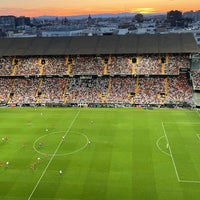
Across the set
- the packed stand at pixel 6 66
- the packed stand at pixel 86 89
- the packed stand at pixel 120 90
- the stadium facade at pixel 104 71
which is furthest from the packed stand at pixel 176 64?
the packed stand at pixel 6 66

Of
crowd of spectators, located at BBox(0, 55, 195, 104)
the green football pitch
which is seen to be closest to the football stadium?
the green football pitch

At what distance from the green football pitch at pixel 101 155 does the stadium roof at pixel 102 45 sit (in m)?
17.4

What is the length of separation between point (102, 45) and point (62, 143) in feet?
120

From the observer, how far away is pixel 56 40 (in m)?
82.2

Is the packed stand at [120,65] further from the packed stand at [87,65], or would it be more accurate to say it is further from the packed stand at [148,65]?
the packed stand at [87,65]

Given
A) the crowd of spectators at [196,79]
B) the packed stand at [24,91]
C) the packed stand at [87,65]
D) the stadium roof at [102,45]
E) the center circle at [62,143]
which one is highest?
the stadium roof at [102,45]

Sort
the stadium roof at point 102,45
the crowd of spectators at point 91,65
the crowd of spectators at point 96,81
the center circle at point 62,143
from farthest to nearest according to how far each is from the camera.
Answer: the stadium roof at point 102,45
the crowd of spectators at point 91,65
the crowd of spectators at point 96,81
the center circle at point 62,143

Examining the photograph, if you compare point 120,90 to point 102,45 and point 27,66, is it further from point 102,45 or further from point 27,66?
point 27,66

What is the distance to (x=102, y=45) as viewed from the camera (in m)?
77.9

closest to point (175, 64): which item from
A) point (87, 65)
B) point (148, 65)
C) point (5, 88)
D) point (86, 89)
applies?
point (148, 65)

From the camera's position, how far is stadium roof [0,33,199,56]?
74.5 m

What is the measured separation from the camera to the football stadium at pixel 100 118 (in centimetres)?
3634

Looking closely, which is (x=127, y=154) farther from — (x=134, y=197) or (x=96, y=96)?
(x=96, y=96)

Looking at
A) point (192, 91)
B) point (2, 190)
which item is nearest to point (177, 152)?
point (2, 190)
